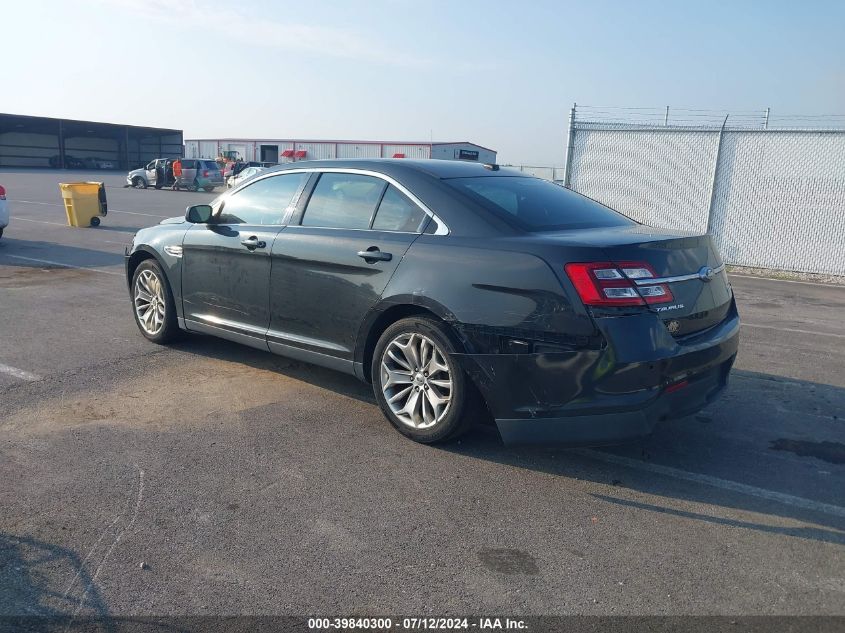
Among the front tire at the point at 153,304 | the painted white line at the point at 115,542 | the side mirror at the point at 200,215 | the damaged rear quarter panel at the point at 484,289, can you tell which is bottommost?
the painted white line at the point at 115,542

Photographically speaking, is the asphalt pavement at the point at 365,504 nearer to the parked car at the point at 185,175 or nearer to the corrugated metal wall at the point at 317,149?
the parked car at the point at 185,175

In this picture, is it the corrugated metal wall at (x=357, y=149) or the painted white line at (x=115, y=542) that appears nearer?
the painted white line at (x=115, y=542)

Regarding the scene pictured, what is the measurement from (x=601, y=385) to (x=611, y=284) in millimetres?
515

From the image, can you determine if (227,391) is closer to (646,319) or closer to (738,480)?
(646,319)

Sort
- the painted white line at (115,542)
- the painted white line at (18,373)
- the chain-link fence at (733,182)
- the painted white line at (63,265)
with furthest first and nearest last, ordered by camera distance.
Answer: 1. the chain-link fence at (733,182)
2. the painted white line at (63,265)
3. the painted white line at (18,373)
4. the painted white line at (115,542)

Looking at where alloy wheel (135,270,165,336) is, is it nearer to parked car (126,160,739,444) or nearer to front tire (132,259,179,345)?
front tire (132,259,179,345)

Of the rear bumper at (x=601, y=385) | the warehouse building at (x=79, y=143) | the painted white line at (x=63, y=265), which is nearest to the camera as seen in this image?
the rear bumper at (x=601, y=385)

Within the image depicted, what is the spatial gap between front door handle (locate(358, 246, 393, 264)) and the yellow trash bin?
1429cm

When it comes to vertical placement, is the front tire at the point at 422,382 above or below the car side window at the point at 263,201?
below

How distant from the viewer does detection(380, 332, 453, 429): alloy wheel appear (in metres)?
4.40

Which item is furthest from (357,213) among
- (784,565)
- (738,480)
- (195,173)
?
(195,173)

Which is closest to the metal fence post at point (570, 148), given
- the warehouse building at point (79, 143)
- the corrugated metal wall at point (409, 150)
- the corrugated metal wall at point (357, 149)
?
the corrugated metal wall at point (409, 150)

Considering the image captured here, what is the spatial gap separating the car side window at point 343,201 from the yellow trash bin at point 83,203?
13561 mm

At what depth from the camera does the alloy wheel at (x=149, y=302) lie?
655 centimetres
